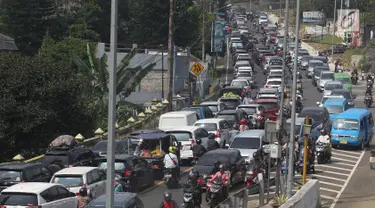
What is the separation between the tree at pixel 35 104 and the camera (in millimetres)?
36062

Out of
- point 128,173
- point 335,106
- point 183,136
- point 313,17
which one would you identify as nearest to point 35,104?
point 183,136

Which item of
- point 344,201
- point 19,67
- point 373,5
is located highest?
point 373,5

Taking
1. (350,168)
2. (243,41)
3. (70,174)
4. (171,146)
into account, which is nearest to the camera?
(70,174)

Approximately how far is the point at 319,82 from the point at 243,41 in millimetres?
48148

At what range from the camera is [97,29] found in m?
78.1

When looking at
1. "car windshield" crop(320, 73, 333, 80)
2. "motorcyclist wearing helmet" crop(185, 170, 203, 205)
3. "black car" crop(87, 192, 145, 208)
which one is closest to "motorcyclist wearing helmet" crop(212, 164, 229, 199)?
"motorcyclist wearing helmet" crop(185, 170, 203, 205)

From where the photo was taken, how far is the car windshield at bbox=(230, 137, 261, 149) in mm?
30578

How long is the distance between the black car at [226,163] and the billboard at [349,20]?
271 ft

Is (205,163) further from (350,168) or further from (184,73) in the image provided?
(184,73)

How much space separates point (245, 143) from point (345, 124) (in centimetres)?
996

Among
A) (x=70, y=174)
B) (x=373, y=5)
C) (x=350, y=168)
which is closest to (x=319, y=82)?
(x=350, y=168)

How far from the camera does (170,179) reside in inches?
1059

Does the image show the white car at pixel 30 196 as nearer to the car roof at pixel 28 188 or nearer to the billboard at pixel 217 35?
the car roof at pixel 28 188

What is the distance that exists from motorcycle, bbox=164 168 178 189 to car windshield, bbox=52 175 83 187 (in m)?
4.47
